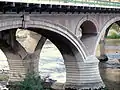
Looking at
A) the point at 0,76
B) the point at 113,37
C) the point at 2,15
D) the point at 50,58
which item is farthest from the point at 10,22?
the point at 113,37

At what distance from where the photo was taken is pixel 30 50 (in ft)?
154

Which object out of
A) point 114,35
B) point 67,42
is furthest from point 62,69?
point 114,35

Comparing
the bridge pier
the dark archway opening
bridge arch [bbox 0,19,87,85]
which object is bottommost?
the bridge pier

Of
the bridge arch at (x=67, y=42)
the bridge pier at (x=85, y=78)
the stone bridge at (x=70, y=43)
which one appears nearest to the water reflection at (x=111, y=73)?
the bridge pier at (x=85, y=78)

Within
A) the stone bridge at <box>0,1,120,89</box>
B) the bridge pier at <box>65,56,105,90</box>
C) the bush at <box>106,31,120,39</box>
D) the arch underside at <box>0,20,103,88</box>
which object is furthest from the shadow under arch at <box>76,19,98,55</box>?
the bush at <box>106,31,120,39</box>

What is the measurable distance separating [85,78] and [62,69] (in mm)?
12459

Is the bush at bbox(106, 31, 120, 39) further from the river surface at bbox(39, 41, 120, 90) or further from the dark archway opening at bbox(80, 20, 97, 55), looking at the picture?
the dark archway opening at bbox(80, 20, 97, 55)

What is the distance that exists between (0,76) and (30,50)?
5.94 m

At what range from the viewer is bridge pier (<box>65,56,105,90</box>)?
42.5 m

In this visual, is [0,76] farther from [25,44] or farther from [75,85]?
[75,85]

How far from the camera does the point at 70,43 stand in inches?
1606

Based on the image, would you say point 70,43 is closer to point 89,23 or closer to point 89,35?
point 89,23

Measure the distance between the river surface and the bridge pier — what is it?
6.23 ft

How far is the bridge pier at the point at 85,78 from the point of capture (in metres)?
42.5
